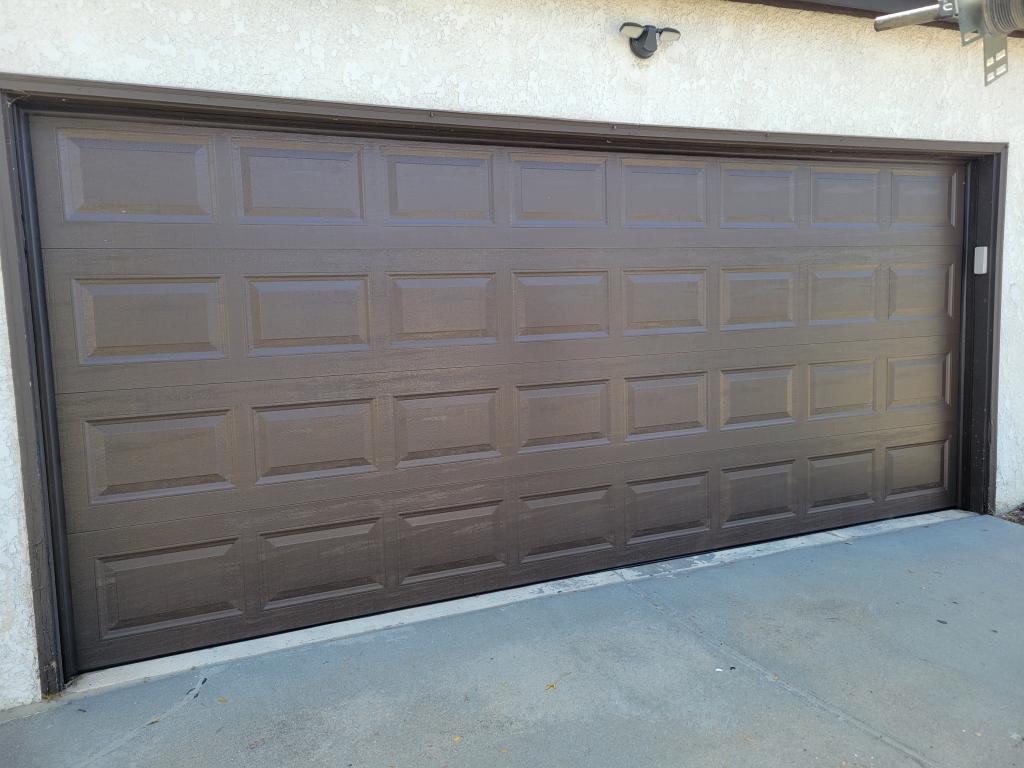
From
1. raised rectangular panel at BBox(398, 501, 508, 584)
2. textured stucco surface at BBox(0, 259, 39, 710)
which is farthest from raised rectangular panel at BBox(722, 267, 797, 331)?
textured stucco surface at BBox(0, 259, 39, 710)

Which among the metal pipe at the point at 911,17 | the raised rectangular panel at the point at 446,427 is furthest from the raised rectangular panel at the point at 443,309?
the metal pipe at the point at 911,17

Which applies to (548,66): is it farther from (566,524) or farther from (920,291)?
(920,291)

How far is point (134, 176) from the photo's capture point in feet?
10.0

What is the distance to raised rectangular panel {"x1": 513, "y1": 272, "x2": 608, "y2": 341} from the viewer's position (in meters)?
3.80

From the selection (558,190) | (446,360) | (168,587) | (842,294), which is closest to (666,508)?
(446,360)

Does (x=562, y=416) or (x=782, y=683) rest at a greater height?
(x=562, y=416)

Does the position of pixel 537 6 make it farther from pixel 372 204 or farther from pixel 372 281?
pixel 372 281

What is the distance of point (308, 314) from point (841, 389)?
3.19 meters

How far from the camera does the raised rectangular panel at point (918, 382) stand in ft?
15.7

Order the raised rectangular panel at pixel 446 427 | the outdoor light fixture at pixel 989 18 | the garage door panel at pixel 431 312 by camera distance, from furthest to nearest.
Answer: the raised rectangular panel at pixel 446 427 → the garage door panel at pixel 431 312 → the outdoor light fixture at pixel 989 18

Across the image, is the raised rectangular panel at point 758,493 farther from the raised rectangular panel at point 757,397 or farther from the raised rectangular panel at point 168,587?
the raised rectangular panel at point 168,587

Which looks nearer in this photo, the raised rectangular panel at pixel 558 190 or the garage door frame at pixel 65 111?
the garage door frame at pixel 65 111

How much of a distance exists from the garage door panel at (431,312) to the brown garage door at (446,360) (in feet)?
0.04

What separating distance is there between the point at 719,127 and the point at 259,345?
260 cm
